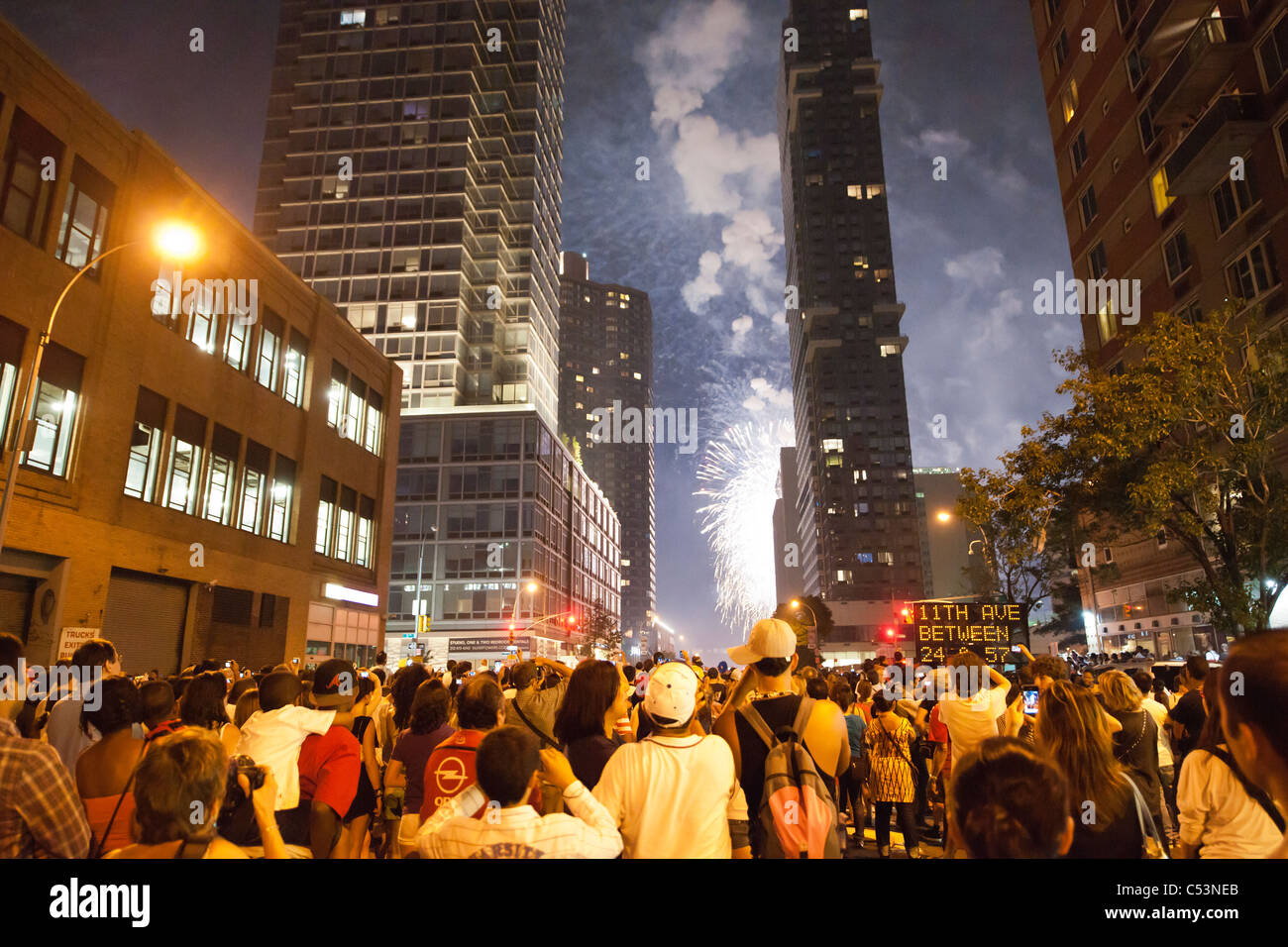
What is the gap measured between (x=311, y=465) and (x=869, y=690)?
99.9 ft

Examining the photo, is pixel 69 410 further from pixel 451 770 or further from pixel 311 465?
pixel 451 770

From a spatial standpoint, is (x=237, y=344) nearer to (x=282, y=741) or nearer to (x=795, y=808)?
(x=282, y=741)

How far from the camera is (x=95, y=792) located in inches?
186

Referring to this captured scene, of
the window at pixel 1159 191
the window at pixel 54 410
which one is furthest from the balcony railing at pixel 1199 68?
the window at pixel 54 410

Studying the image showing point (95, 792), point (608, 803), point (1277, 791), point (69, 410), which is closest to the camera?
point (1277, 791)

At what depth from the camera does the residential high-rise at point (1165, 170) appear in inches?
1021

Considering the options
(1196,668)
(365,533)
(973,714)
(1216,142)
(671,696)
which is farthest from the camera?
(365,533)

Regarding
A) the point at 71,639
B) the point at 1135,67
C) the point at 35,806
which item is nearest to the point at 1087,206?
the point at 1135,67

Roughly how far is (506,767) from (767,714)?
2.12 m

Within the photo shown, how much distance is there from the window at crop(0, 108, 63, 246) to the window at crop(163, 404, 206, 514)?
7569 millimetres

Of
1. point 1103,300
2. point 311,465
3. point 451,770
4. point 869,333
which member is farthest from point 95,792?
point 869,333

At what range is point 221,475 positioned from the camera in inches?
1159

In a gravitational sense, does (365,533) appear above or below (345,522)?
below

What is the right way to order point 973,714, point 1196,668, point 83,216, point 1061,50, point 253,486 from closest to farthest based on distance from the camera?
point 973,714, point 1196,668, point 83,216, point 253,486, point 1061,50
